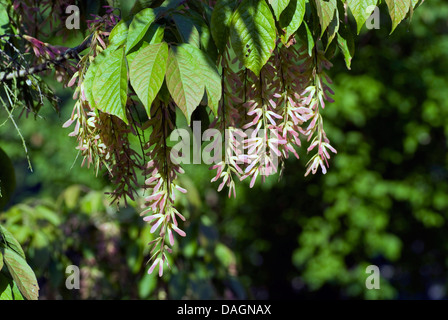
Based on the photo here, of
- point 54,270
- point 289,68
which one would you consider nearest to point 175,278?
point 54,270

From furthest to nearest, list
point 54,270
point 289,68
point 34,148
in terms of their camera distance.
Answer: point 34,148 → point 54,270 → point 289,68

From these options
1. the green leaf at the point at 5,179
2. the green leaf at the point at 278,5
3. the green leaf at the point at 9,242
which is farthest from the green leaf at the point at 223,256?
the green leaf at the point at 278,5

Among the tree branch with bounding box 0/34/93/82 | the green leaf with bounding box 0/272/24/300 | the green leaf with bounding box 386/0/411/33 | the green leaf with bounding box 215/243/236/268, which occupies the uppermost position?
the tree branch with bounding box 0/34/93/82

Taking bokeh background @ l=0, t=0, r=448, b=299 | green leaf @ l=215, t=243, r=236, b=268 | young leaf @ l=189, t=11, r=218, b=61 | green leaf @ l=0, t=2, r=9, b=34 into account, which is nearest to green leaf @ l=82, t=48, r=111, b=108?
young leaf @ l=189, t=11, r=218, b=61

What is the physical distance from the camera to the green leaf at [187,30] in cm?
74

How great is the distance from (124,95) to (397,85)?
3.68 meters

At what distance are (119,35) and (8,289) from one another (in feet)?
1.65

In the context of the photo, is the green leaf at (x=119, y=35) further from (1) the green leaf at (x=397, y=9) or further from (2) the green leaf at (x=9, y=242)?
(2) the green leaf at (x=9, y=242)

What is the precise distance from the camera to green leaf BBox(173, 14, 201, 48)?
2.42ft

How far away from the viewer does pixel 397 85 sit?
4.08 metres

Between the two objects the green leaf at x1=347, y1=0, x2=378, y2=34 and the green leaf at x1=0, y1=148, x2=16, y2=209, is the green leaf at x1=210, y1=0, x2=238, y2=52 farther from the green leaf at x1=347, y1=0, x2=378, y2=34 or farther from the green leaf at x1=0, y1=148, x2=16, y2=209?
the green leaf at x1=0, y1=148, x2=16, y2=209

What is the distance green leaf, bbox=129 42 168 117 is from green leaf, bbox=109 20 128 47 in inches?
2.8

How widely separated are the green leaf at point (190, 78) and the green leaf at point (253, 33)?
6cm
